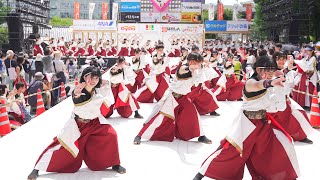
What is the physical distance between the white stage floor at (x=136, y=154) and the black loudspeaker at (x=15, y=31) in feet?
34.0

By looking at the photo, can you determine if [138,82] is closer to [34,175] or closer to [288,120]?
[288,120]

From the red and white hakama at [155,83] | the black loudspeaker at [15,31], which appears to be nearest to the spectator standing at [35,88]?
the red and white hakama at [155,83]

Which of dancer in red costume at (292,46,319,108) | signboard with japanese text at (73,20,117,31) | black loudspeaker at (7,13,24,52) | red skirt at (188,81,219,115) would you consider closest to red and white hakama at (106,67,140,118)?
red skirt at (188,81,219,115)

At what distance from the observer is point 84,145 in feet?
16.0

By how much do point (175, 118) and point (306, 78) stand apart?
4.13m

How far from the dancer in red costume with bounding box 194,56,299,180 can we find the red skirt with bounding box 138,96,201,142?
2.10 metres

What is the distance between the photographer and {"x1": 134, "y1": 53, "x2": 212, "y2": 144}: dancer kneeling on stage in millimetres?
6199

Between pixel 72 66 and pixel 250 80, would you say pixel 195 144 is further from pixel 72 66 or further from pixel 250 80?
pixel 72 66

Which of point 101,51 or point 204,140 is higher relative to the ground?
point 101,51

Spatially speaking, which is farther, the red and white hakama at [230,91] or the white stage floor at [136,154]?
the red and white hakama at [230,91]

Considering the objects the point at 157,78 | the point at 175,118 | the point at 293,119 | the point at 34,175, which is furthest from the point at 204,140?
the point at 157,78

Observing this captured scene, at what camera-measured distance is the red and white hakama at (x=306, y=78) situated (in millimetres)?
9166

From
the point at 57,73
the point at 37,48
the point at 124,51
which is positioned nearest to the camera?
the point at 57,73

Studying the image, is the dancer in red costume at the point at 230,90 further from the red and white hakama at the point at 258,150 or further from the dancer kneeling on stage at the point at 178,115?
the red and white hakama at the point at 258,150
